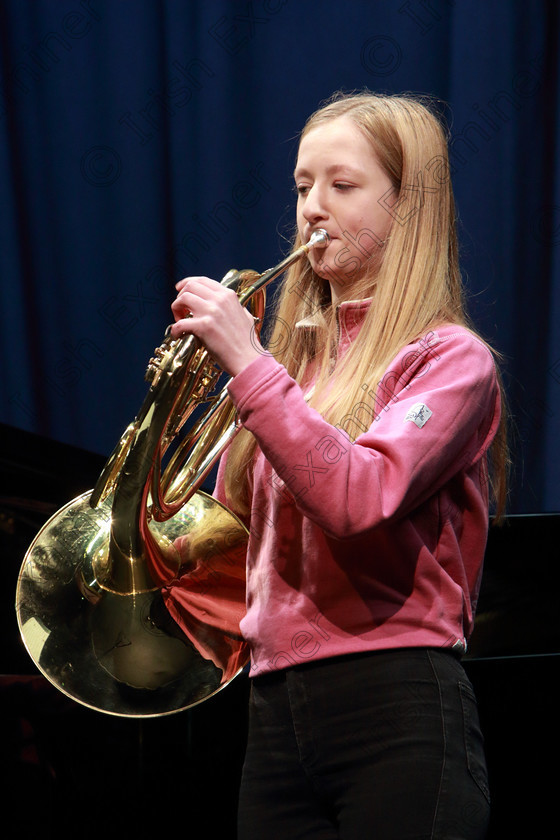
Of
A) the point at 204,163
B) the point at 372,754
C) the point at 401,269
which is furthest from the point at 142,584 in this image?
the point at 204,163

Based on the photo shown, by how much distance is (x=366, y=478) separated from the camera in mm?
856

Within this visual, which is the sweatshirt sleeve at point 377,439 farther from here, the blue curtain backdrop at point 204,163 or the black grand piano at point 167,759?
the blue curtain backdrop at point 204,163

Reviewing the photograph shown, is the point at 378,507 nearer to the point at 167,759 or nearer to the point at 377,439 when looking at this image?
the point at 377,439

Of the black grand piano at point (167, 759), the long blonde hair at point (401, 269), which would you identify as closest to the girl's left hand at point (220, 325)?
the long blonde hair at point (401, 269)

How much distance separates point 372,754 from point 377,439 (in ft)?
1.10

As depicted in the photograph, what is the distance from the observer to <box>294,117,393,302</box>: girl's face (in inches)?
42.4

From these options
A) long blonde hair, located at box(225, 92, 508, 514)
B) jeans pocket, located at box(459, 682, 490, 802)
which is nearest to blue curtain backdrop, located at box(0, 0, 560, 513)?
long blonde hair, located at box(225, 92, 508, 514)

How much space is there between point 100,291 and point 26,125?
1.74ft

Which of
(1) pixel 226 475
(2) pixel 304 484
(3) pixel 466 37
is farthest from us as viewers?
(3) pixel 466 37

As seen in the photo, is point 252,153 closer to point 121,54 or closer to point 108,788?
point 121,54

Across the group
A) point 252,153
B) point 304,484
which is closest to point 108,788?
point 304,484

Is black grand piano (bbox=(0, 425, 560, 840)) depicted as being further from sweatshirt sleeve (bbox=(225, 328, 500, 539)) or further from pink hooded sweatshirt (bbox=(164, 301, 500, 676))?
sweatshirt sleeve (bbox=(225, 328, 500, 539))

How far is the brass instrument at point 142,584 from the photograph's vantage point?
104cm

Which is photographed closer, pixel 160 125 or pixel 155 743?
pixel 155 743
